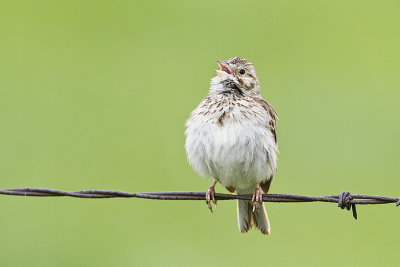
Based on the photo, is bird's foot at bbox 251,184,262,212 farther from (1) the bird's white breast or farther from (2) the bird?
(1) the bird's white breast

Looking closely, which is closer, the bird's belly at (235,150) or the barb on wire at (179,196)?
the barb on wire at (179,196)

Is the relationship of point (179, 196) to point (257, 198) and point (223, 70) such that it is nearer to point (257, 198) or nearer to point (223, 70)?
point (257, 198)

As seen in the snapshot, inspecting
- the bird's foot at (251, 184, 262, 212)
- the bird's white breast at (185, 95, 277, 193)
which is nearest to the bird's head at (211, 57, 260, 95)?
the bird's white breast at (185, 95, 277, 193)

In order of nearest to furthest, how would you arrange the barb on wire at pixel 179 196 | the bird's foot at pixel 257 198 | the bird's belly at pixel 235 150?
the barb on wire at pixel 179 196 < the bird's foot at pixel 257 198 < the bird's belly at pixel 235 150

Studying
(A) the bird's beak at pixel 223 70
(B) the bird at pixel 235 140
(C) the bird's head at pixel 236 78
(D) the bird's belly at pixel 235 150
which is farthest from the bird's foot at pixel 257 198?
(A) the bird's beak at pixel 223 70

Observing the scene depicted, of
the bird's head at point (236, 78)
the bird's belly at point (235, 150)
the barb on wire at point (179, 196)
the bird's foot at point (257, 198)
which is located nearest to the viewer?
→ the barb on wire at point (179, 196)

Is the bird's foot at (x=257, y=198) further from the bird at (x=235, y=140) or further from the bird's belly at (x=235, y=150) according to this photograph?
the bird's belly at (x=235, y=150)

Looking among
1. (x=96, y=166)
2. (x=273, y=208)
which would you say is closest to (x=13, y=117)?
(x=96, y=166)

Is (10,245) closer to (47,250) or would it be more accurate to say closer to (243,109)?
(47,250)
